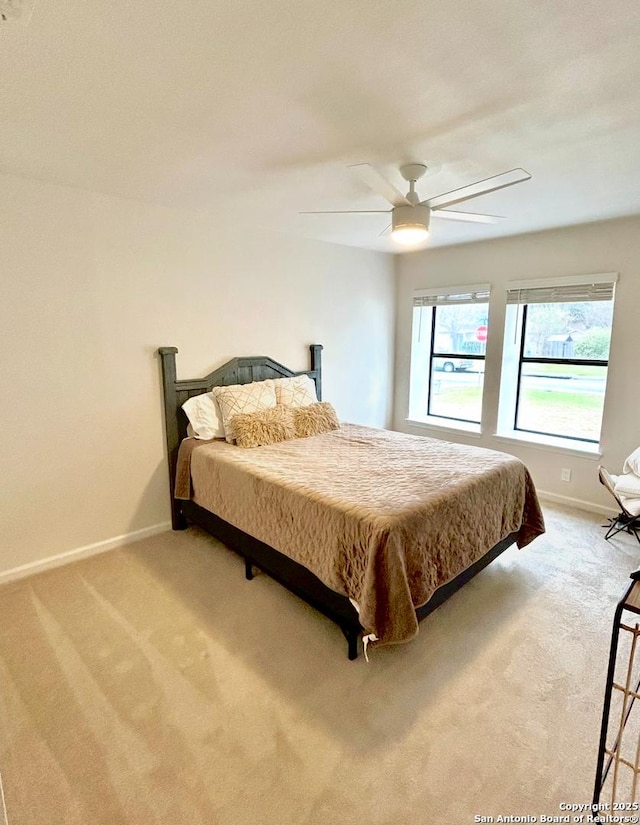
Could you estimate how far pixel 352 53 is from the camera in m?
1.41

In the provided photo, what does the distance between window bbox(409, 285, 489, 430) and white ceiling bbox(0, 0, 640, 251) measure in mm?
1818

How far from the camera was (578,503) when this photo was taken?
379cm

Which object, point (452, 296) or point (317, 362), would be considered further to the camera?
point (452, 296)

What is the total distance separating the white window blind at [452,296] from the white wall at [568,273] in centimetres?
7

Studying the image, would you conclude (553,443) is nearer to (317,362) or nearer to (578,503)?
(578,503)

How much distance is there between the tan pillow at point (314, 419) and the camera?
347 cm

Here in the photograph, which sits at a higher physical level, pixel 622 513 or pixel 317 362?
pixel 317 362

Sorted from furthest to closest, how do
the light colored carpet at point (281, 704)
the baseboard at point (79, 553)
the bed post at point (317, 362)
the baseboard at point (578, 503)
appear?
the bed post at point (317, 362) < the baseboard at point (578, 503) < the baseboard at point (79, 553) < the light colored carpet at point (281, 704)

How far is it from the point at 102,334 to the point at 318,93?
2069 mm

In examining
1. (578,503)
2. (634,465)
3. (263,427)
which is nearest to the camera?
(634,465)

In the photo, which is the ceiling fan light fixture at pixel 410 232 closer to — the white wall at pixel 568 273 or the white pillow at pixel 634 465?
the white wall at pixel 568 273

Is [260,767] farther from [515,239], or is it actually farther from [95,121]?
[515,239]

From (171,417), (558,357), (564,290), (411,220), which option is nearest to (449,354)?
(558,357)

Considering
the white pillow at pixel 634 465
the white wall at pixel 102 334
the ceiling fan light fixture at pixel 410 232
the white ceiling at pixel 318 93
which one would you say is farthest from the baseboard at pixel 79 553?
the white pillow at pixel 634 465
